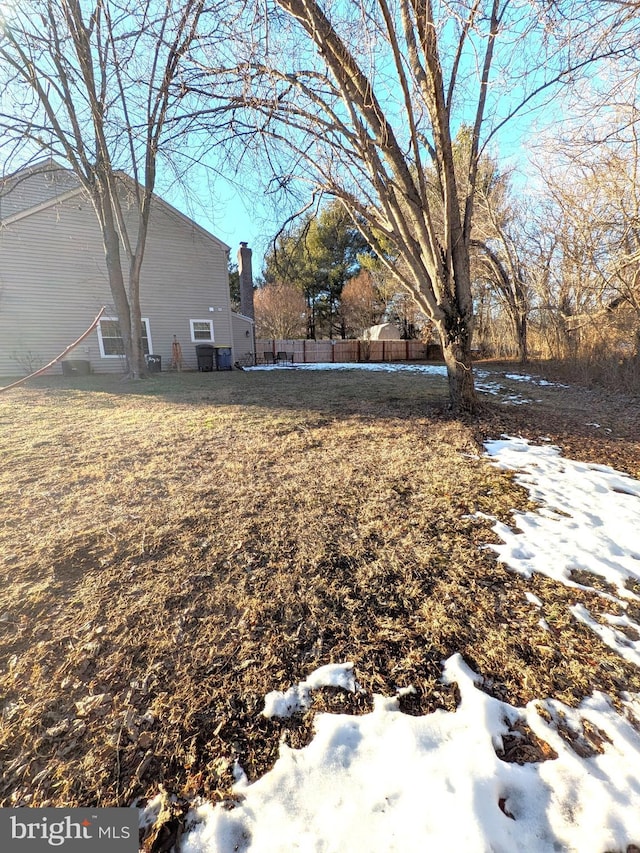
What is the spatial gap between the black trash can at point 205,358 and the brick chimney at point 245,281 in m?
6.08

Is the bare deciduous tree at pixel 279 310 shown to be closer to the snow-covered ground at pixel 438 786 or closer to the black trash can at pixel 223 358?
the black trash can at pixel 223 358

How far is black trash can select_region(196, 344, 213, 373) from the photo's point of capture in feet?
45.2

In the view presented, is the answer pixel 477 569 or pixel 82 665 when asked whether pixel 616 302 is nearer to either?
pixel 477 569

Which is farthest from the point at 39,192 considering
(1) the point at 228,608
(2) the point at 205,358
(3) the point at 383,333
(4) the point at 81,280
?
(3) the point at 383,333

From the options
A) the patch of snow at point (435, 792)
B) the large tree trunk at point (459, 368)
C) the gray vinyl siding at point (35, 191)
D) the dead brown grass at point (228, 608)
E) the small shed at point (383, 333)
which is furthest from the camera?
the small shed at point (383, 333)

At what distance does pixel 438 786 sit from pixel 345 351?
2103cm

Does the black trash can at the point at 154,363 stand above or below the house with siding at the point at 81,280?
below

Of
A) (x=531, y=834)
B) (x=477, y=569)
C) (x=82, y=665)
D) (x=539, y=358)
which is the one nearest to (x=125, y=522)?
(x=82, y=665)

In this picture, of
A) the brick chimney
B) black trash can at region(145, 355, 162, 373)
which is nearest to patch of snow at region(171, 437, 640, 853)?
black trash can at region(145, 355, 162, 373)

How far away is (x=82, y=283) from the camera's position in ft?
40.5

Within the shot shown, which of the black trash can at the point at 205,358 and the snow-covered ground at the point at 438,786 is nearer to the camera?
the snow-covered ground at the point at 438,786

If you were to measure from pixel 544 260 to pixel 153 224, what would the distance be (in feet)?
46.1

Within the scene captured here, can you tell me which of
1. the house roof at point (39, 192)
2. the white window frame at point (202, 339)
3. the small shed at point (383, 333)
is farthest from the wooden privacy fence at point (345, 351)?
the house roof at point (39, 192)

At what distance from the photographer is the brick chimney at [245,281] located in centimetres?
1906
